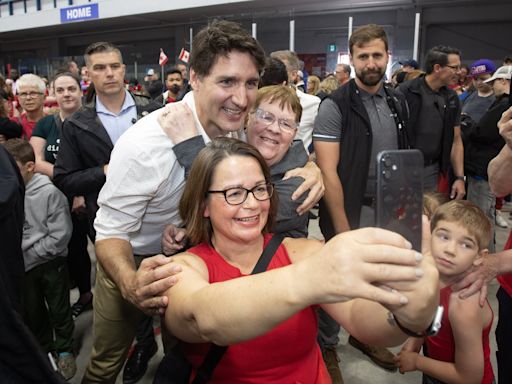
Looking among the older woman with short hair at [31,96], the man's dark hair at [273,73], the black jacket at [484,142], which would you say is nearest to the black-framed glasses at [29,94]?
the older woman with short hair at [31,96]

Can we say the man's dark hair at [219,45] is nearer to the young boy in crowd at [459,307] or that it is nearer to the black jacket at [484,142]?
the young boy in crowd at [459,307]

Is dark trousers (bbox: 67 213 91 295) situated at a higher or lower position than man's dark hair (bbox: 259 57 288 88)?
lower

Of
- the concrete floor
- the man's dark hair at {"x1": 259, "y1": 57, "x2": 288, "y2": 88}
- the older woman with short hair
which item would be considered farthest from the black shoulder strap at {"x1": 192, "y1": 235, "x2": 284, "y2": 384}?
the older woman with short hair

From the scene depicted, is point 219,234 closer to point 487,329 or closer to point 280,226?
point 280,226

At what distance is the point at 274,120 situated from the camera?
76.0 inches

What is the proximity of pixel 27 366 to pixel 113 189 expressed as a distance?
0.87 m

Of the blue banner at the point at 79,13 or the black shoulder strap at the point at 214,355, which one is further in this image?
the blue banner at the point at 79,13

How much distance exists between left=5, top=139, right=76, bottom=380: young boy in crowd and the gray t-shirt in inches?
71.1

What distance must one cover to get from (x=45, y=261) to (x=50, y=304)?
29 cm

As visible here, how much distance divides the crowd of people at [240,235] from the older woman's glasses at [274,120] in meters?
0.01

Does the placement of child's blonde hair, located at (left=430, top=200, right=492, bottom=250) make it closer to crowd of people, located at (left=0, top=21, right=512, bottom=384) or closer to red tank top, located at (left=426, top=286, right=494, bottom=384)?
crowd of people, located at (left=0, top=21, right=512, bottom=384)

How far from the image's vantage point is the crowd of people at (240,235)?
83 cm

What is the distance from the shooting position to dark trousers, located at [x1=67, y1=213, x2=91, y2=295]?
3.52 metres

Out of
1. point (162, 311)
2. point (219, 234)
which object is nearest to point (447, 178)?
point (219, 234)
